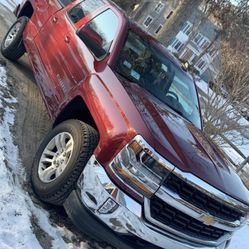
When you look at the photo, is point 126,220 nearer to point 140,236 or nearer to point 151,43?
point 140,236

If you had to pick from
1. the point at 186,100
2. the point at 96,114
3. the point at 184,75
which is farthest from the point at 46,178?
the point at 184,75

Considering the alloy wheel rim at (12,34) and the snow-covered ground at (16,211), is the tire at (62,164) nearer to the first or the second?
the snow-covered ground at (16,211)

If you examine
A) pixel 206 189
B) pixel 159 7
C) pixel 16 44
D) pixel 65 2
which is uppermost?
pixel 159 7

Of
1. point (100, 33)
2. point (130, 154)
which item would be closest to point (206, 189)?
point (130, 154)

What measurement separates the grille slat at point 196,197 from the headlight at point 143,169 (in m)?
0.09

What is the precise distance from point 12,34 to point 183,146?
4.36 metres

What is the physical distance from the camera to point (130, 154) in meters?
3.61

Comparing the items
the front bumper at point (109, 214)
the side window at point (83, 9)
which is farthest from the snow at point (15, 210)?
the side window at point (83, 9)

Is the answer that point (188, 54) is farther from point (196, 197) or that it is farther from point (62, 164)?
point (196, 197)

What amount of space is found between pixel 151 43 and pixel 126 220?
2.62m

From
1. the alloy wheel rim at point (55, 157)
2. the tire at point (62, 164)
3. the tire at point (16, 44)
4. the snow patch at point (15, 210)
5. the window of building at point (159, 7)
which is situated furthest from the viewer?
the window of building at point (159, 7)

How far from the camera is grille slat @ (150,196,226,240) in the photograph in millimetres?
3604

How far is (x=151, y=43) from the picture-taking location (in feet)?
18.1

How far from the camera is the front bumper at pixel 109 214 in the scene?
3.59 m
